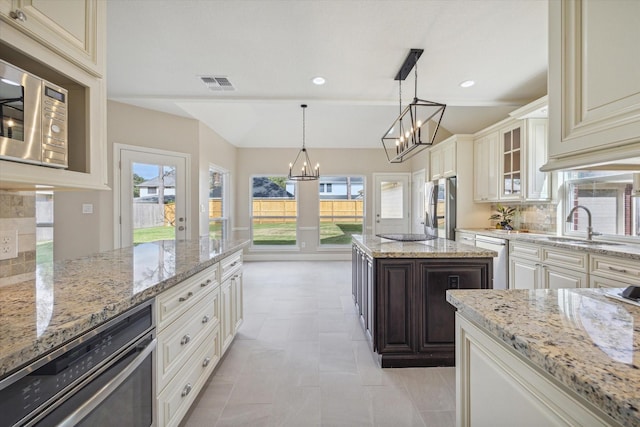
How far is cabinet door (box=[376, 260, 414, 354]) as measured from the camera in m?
2.18

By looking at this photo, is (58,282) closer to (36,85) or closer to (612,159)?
(36,85)

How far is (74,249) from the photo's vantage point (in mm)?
3609

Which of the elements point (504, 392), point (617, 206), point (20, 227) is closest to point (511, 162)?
point (617, 206)

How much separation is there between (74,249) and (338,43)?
159 inches

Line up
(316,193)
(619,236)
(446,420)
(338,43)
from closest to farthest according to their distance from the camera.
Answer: (446,420) < (338,43) < (619,236) < (316,193)

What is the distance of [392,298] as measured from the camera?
2.18m

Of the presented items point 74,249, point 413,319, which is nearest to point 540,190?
point 413,319

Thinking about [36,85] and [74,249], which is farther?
[74,249]

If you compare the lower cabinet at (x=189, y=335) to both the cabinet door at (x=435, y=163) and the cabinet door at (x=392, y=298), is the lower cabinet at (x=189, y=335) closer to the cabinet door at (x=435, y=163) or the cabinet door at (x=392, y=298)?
the cabinet door at (x=392, y=298)

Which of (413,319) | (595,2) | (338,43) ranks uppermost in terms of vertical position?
(338,43)

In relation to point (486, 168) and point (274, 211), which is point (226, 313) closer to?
point (486, 168)

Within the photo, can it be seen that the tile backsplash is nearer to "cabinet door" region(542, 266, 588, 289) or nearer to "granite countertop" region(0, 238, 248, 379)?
"granite countertop" region(0, 238, 248, 379)

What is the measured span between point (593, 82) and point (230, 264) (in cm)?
233

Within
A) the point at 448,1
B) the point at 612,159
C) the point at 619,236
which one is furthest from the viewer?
the point at 619,236
